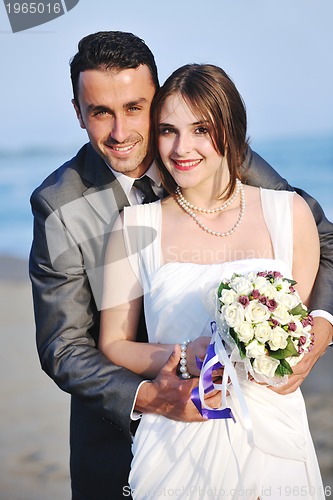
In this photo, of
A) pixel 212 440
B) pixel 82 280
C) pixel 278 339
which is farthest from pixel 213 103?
pixel 212 440

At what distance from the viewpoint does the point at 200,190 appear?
3.35m

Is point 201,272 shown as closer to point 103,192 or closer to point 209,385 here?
point 209,385

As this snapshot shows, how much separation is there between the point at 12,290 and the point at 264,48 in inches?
350

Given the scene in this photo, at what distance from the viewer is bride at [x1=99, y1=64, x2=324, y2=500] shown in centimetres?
295

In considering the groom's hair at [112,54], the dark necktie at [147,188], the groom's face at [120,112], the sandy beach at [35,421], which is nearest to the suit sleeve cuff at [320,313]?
the dark necktie at [147,188]

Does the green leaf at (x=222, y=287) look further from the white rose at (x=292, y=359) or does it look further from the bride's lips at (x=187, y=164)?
the bride's lips at (x=187, y=164)

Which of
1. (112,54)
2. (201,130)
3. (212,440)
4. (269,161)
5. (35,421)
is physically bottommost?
(269,161)

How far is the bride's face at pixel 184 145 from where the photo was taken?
10.3 ft

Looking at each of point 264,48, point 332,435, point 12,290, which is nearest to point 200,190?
point 332,435

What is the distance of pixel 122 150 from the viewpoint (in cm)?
339

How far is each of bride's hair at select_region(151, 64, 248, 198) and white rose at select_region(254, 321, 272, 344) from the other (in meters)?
0.86

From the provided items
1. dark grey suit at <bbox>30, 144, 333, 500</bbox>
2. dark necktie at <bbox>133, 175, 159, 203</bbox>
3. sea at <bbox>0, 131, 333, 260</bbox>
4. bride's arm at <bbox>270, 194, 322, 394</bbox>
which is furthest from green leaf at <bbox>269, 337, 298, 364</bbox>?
sea at <bbox>0, 131, 333, 260</bbox>

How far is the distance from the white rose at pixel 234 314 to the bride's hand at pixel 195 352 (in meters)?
Result: 0.29

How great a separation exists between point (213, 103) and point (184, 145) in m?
0.21
